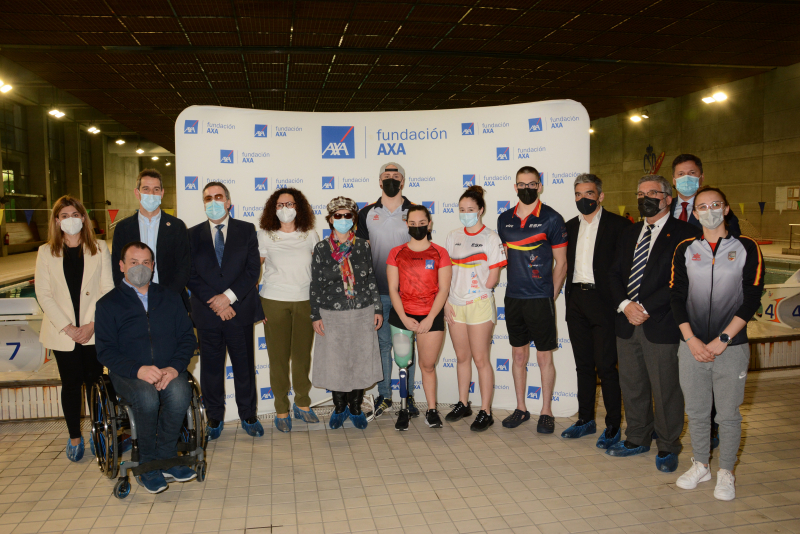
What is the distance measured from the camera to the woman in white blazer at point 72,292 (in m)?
3.31

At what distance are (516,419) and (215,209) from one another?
2653 mm

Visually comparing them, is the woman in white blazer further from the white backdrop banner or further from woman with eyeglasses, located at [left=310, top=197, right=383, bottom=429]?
woman with eyeglasses, located at [left=310, top=197, right=383, bottom=429]

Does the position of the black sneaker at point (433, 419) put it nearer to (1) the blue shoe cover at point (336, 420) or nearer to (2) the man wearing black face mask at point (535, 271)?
(2) the man wearing black face mask at point (535, 271)

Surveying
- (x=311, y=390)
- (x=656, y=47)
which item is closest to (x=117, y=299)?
(x=311, y=390)

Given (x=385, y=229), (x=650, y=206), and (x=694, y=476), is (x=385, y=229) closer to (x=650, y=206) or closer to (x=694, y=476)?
(x=650, y=206)

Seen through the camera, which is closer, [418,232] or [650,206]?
[650,206]

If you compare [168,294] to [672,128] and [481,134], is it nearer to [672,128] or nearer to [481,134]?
[481,134]

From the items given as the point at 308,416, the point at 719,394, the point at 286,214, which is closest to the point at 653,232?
the point at 719,394

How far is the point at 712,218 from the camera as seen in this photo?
2779mm

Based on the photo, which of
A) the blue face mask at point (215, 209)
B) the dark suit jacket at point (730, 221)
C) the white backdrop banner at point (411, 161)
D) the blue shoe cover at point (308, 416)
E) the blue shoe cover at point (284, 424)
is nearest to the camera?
the dark suit jacket at point (730, 221)

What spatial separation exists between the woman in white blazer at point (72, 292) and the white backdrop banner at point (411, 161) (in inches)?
35.3

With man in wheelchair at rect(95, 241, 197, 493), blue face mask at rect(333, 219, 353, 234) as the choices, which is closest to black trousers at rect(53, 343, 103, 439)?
man in wheelchair at rect(95, 241, 197, 493)

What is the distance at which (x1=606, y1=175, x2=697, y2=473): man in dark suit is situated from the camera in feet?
10.3

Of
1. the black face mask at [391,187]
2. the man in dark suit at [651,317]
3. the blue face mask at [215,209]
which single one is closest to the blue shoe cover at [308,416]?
the blue face mask at [215,209]
